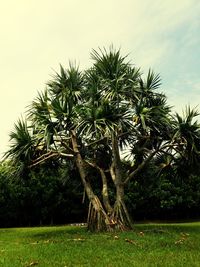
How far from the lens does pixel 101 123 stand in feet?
71.4

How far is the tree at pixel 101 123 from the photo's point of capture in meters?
22.3

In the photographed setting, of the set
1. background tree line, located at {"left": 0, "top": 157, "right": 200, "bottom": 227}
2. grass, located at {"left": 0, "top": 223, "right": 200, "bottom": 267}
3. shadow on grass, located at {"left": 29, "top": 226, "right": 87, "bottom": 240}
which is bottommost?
grass, located at {"left": 0, "top": 223, "right": 200, "bottom": 267}

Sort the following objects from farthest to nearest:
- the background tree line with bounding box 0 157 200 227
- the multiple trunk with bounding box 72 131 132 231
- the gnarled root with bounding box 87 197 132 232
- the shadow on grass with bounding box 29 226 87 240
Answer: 1. the background tree line with bounding box 0 157 200 227
2. the multiple trunk with bounding box 72 131 132 231
3. the gnarled root with bounding box 87 197 132 232
4. the shadow on grass with bounding box 29 226 87 240

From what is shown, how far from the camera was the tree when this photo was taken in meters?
22.3

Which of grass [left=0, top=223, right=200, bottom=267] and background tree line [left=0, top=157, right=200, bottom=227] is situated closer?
grass [left=0, top=223, right=200, bottom=267]

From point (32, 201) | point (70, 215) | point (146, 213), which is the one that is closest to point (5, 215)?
point (32, 201)

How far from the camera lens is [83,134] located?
22.5 metres

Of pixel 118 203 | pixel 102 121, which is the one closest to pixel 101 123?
pixel 102 121

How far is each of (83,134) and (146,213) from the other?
27208 millimetres

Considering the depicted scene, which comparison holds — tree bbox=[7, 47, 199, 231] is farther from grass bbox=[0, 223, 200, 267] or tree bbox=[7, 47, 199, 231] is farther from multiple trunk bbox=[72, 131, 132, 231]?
grass bbox=[0, 223, 200, 267]

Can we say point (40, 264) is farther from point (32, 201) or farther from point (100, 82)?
point (32, 201)

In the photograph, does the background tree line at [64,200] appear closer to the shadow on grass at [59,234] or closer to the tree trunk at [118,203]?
the shadow on grass at [59,234]

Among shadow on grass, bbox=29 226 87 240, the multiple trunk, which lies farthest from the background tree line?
the multiple trunk

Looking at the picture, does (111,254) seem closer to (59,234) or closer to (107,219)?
(107,219)
